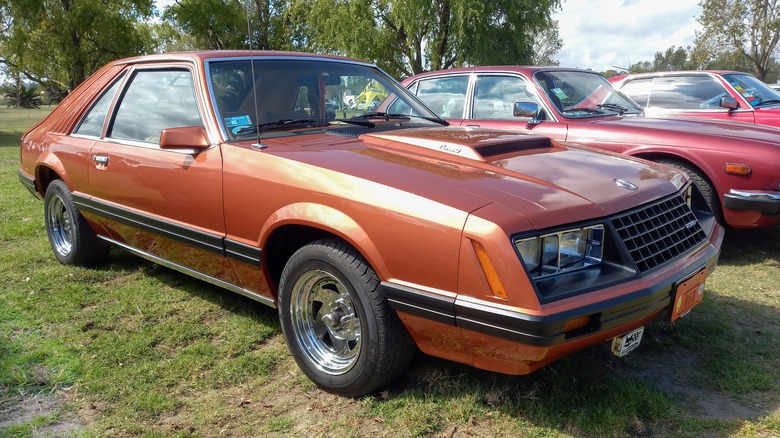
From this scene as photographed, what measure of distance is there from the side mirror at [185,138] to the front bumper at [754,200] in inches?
155

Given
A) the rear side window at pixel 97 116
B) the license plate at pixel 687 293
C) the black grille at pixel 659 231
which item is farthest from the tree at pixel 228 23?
the license plate at pixel 687 293

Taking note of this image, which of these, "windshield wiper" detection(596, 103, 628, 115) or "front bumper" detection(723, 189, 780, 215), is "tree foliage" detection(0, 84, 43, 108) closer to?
"windshield wiper" detection(596, 103, 628, 115)

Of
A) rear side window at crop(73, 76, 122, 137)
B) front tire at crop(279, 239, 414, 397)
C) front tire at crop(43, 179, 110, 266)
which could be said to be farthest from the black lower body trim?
rear side window at crop(73, 76, 122, 137)

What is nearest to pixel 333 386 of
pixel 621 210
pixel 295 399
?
pixel 295 399

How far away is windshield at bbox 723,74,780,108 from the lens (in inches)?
288

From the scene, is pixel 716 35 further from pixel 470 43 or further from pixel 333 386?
pixel 333 386

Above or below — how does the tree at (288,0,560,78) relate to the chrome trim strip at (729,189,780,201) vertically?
above

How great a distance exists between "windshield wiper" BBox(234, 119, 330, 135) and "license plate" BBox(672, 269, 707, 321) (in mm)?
2111

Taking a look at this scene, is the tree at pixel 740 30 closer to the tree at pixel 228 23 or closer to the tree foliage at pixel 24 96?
the tree at pixel 228 23

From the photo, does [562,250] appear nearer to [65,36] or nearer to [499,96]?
[499,96]

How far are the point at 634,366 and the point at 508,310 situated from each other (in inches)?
51.1

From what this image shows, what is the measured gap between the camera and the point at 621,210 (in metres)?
2.47

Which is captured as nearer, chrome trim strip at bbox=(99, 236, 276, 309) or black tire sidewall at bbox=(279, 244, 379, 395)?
black tire sidewall at bbox=(279, 244, 379, 395)

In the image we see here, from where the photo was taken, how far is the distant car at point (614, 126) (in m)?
4.59
